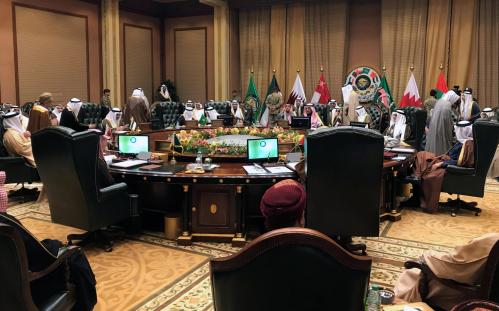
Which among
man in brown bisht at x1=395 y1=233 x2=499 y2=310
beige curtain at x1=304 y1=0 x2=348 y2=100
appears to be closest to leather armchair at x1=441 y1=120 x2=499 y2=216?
man in brown bisht at x1=395 y1=233 x2=499 y2=310

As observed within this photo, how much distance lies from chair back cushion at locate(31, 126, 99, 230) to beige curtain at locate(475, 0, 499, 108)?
30.6ft

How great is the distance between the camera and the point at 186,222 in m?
4.38

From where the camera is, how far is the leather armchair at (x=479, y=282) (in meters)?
1.87

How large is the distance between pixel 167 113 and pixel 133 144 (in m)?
5.53

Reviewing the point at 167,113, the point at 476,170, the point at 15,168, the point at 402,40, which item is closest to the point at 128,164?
the point at 15,168

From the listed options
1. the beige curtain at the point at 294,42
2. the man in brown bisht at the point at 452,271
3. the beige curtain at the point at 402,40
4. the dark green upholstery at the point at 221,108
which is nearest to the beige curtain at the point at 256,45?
the beige curtain at the point at 294,42

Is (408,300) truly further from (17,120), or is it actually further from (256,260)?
(17,120)

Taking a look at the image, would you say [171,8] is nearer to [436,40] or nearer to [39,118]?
[436,40]

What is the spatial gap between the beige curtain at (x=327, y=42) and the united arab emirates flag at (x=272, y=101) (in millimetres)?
951

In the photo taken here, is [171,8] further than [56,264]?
Yes

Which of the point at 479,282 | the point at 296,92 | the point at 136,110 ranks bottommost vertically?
the point at 479,282

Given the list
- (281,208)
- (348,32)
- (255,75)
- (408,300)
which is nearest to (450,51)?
(348,32)

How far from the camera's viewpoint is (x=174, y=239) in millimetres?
4480

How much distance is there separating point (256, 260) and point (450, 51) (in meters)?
10.8
